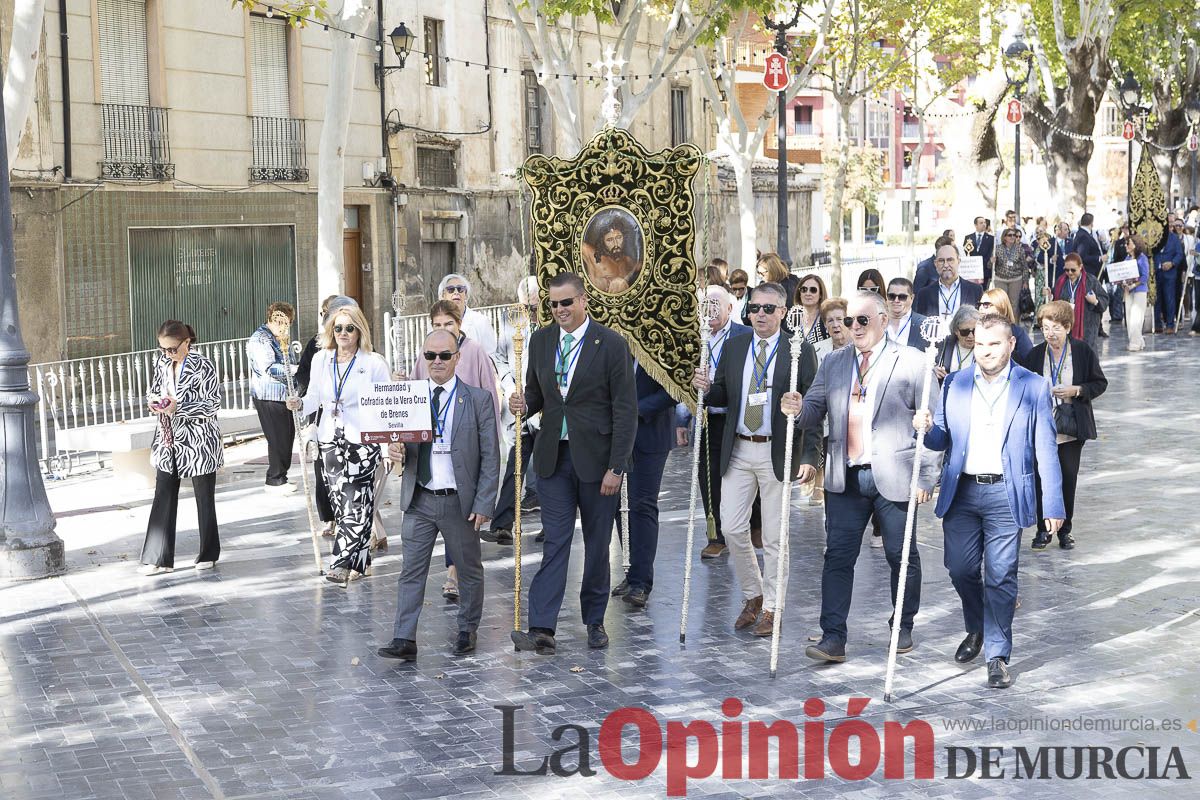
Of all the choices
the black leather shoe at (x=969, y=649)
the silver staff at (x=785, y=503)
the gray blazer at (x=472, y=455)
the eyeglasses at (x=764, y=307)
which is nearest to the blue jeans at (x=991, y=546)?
the black leather shoe at (x=969, y=649)

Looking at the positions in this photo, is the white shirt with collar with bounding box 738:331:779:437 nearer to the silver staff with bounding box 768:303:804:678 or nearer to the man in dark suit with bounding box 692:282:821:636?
the man in dark suit with bounding box 692:282:821:636

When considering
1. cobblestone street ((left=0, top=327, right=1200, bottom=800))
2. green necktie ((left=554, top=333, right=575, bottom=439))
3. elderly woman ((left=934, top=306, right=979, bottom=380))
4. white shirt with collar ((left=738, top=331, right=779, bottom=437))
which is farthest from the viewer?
elderly woman ((left=934, top=306, right=979, bottom=380))

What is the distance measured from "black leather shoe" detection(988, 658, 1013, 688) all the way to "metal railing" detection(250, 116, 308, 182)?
19.2 metres

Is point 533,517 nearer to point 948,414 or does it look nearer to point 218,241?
point 948,414

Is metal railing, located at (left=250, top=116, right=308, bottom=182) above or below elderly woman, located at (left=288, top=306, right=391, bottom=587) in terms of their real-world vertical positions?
above

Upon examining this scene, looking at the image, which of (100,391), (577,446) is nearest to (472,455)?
(577,446)

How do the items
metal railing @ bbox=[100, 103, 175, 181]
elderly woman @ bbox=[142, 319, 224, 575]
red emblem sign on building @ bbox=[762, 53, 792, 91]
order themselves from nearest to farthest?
elderly woman @ bbox=[142, 319, 224, 575] → metal railing @ bbox=[100, 103, 175, 181] → red emblem sign on building @ bbox=[762, 53, 792, 91]

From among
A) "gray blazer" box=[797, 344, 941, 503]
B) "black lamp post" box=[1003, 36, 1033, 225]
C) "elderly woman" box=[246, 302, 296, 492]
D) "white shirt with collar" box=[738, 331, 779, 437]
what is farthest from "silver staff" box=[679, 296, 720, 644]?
"black lamp post" box=[1003, 36, 1033, 225]

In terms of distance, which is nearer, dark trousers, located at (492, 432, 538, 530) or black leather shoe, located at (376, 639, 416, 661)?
black leather shoe, located at (376, 639, 416, 661)

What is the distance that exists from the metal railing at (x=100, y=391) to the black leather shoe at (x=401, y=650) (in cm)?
690

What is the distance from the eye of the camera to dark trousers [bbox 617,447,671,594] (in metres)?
9.52

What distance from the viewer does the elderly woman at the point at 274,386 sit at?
13.3m

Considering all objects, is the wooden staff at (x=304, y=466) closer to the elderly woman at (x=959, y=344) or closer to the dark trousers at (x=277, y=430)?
the dark trousers at (x=277, y=430)

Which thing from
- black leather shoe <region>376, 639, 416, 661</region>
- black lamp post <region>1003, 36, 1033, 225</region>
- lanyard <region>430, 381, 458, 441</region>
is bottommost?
black leather shoe <region>376, 639, 416, 661</region>
